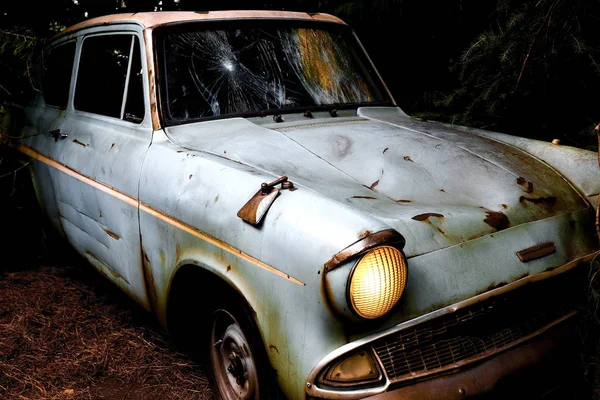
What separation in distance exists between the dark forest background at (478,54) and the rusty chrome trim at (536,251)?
1.40m

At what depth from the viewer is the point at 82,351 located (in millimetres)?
3109

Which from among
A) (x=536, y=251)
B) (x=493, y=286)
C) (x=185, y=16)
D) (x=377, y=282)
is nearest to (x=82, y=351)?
(x=185, y=16)

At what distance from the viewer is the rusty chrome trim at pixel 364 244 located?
1625mm

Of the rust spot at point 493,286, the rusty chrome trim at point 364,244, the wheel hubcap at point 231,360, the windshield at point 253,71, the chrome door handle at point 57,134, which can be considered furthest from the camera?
the chrome door handle at point 57,134

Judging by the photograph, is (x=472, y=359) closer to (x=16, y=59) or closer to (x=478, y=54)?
(x=478, y=54)

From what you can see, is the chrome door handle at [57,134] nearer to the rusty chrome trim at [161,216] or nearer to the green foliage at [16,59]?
the rusty chrome trim at [161,216]

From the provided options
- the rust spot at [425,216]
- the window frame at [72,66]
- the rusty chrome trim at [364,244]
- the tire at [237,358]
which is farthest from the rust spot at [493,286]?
the window frame at [72,66]

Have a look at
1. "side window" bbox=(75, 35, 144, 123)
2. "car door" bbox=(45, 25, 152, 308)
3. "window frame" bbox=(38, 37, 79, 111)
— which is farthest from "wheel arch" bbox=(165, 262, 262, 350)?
"window frame" bbox=(38, 37, 79, 111)

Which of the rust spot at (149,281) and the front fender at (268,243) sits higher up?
the front fender at (268,243)

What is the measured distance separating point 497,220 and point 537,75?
1.81 m

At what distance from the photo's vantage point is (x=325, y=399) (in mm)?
1718

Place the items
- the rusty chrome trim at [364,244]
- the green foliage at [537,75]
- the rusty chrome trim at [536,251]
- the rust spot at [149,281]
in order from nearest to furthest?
the rusty chrome trim at [364,244] → the rusty chrome trim at [536,251] → the rust spot at [149,281] → the green foliage at [537,75]

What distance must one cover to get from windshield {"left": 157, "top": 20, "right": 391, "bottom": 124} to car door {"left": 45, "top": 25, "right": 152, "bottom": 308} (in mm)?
172

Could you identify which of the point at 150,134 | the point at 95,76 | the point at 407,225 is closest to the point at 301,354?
the point at 407,225
